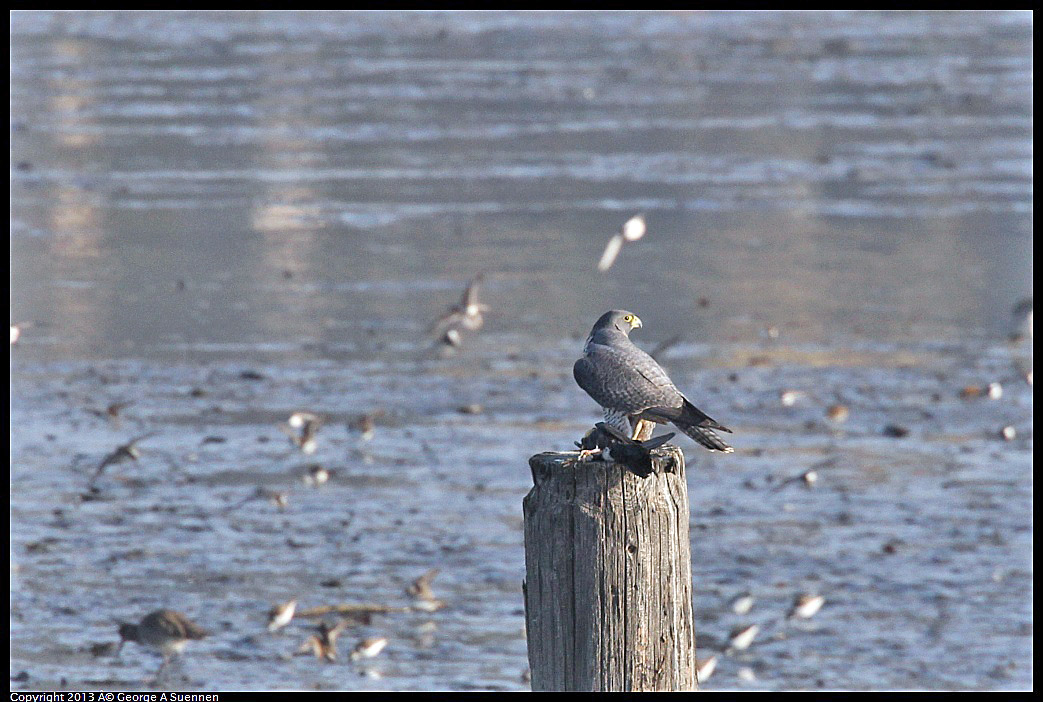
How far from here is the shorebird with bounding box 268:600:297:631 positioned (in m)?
7.53

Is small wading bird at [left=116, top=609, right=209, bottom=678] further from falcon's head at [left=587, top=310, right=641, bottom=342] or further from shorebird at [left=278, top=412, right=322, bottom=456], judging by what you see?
shorebird at [left=278, top=412, right=322, bottom=456]

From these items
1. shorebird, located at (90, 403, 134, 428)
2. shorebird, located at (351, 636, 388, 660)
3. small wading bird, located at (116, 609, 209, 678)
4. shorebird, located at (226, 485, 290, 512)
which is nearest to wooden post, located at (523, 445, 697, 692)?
shorebird, located at (351, 636, 388, 660)

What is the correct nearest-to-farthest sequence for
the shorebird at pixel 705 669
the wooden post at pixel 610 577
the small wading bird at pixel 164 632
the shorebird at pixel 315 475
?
the wooden post at pixel 610 577 < the shorebird at pixel 705 669 < the small wading bird at pixel 164 632 < the shorebird at pixel 315 475

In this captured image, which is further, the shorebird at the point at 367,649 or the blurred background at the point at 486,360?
the blurred background at the point at 486,360

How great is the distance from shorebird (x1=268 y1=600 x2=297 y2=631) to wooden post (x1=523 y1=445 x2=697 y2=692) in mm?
3796

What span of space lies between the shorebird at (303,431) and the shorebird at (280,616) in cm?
246

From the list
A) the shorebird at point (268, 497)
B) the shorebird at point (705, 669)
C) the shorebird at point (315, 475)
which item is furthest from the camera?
the shorebird at point (315, 475)

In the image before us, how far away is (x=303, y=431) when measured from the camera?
10.0 m

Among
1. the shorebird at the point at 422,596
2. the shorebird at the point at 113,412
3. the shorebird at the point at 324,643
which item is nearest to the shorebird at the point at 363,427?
the shorebird at the point at 113,412

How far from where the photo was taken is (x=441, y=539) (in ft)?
28.7

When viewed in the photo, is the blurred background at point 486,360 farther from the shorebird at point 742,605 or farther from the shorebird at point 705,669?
the shorebird at point 705,669

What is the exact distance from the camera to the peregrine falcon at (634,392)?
4793 millimetres

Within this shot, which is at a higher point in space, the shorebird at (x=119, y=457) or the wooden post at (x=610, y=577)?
the shorebird at (x=119, y=457)
